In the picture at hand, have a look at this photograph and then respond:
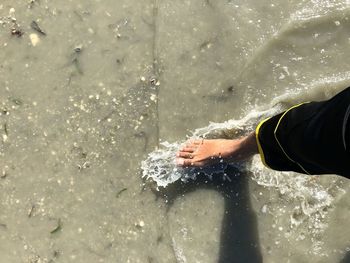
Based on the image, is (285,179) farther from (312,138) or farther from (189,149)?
(312,138)

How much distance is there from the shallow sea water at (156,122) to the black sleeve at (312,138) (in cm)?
75

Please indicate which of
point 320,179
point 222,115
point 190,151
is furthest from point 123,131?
point 320,179

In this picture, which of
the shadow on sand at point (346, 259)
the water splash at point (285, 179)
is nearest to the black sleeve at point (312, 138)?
the water splash at point (285, 179)

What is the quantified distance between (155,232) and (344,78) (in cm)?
156

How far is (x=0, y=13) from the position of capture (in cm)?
313

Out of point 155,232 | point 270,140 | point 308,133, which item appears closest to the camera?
point 308,133

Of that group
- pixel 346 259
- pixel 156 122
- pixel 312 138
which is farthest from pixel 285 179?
pixel 312 138

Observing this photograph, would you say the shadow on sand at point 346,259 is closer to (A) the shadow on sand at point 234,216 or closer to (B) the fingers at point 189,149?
(A) the shadow on sand at point 234,216

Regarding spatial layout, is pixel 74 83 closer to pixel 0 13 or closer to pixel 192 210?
pixel 0 13

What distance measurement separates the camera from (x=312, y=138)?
1.91m

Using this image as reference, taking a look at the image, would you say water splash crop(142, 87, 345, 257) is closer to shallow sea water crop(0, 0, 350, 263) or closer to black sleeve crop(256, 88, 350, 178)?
shallow sea water crop(0, 0, 350, 263)

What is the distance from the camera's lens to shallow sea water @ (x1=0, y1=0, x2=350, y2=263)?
293cm

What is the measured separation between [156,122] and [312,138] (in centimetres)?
129

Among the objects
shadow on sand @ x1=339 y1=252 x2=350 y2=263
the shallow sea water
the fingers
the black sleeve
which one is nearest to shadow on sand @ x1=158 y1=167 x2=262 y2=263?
the shallow sea water
